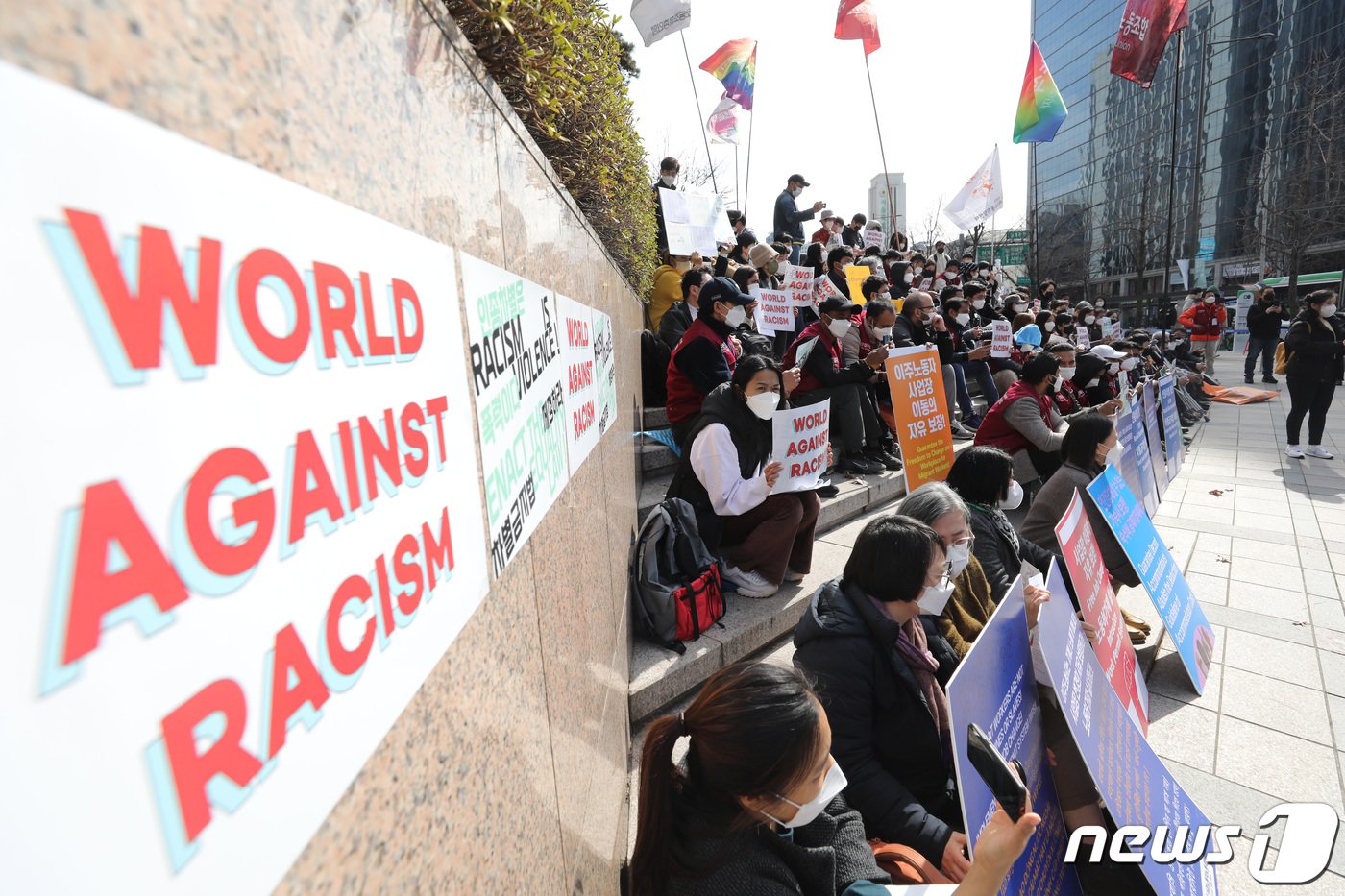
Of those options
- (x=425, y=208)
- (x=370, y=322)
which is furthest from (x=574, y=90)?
(x=370, y=322)

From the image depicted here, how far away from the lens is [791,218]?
11.3 metres

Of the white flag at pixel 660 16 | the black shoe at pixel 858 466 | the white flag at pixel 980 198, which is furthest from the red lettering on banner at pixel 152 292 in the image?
the white flag at pixel 980 198

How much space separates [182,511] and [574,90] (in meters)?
2.31

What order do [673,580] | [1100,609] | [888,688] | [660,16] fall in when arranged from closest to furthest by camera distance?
[888,688] → [1100,609] → [673,580] → [660,16]

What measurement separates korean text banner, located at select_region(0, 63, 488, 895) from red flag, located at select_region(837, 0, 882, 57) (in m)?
15.1

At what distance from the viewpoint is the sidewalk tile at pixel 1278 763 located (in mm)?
3096

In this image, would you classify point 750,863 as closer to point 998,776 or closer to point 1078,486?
point 998,776

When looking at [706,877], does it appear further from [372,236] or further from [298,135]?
[298,135]

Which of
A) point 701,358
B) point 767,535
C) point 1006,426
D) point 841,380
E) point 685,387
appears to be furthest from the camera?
point 841,380

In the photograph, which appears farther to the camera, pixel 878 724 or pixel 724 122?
pixel 724 122

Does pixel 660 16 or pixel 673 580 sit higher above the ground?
pixel 660 16

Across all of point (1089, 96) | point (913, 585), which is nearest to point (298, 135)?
point (913, 585)

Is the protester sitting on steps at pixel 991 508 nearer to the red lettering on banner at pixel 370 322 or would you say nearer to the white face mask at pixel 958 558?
the white face mask at pixel 958 558

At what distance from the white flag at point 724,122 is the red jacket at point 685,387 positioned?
835 cm
